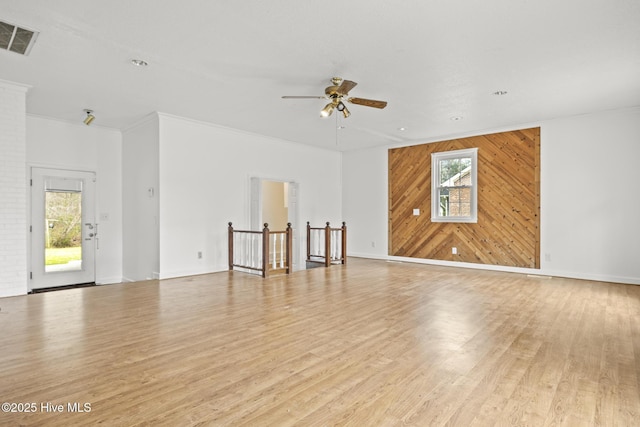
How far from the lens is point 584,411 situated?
1.94 metres

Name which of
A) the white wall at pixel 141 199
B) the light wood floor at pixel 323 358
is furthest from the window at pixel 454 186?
the white wall at pixel 141 199

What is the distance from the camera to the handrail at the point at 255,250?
19.5 ft

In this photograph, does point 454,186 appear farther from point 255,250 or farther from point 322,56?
point 322,56

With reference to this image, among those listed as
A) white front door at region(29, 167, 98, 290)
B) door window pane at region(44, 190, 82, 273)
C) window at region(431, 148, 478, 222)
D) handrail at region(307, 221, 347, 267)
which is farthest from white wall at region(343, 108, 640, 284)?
door window pane at region(44, 190, 82, 273)

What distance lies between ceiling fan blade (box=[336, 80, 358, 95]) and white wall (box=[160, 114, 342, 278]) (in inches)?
125

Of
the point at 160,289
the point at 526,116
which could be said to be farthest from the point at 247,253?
the point at 526,116

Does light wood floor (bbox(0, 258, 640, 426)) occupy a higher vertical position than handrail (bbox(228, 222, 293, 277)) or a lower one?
lower

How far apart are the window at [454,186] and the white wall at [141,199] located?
18.4 ft

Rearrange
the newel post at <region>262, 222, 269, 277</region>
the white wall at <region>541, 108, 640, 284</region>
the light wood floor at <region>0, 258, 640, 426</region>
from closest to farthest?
1. the light wood floor at <region>0, 258, 640, 426</region>
2. the white wall at <region>541, 108, 640, 284</region>
3. the newel post at <region>262, 222, 269, 277</region>

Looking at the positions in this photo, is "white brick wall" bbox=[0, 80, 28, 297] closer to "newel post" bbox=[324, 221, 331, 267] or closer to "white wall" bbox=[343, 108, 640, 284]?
"newel post" bbox=[324, 221, 331, 267]

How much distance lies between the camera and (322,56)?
3.71 meters

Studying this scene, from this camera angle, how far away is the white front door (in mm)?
5895

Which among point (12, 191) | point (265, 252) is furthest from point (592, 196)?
point (12, 191)

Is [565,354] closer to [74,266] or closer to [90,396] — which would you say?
[90,396]
